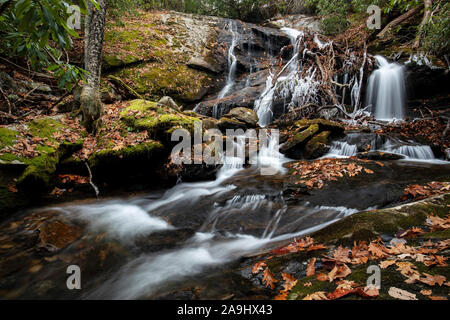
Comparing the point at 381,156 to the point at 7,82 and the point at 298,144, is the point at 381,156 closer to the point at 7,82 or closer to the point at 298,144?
the point at 298,144

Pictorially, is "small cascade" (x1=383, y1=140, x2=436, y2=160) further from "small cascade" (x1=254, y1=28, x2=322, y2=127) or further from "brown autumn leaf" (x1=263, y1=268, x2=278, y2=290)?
"brown autumn leaf" (x1=263, y1=268, x2=278, y2=290)

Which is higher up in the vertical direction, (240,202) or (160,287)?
(240,202)

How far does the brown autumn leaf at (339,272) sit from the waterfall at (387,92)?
10099 millimetres

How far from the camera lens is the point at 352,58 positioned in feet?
35.7

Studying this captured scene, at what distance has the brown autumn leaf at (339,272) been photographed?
6.70ft

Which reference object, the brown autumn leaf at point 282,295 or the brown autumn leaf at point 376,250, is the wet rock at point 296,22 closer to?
the brown autumn leaf at point 376,250

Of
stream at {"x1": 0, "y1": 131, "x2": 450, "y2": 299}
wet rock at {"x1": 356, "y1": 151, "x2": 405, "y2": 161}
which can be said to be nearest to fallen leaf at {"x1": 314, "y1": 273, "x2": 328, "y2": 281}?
stream at {"x1": 0, "y1": 131, "x2": 450, "y2": 299}

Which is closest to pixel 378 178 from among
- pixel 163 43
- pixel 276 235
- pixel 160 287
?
pixel 276 235

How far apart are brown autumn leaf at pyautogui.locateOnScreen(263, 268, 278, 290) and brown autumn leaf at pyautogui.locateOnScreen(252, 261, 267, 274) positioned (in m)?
0.13

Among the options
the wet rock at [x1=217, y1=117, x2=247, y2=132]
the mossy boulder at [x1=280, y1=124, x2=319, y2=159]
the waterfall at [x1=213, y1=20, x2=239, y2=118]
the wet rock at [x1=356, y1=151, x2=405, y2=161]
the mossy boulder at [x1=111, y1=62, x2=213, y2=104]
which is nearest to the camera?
the wet rock at [x1=356, y1=151, x2=405, y2=161]

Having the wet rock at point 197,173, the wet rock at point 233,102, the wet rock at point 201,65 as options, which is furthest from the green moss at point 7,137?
the wet rock at point 201,65

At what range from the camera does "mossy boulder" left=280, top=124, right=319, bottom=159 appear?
7.32m
